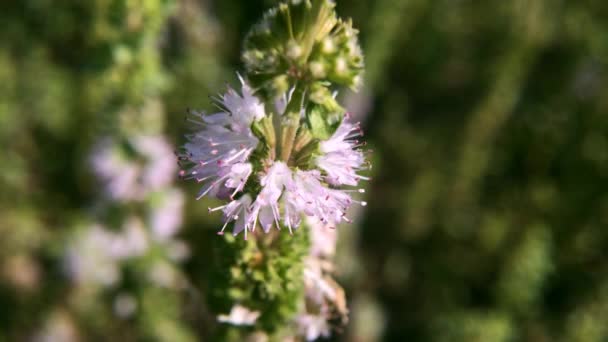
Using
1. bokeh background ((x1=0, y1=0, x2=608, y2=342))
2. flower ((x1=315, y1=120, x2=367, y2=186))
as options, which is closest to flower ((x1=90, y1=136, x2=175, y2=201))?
bokeh background ((x1=0, y1=0, x2=608, y2=342))

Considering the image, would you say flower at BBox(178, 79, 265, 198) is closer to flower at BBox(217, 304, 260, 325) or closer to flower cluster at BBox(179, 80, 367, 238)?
flower cluster at BBox(179, 80, 367, 238)

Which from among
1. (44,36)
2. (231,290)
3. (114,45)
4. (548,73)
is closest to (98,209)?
(114,45)

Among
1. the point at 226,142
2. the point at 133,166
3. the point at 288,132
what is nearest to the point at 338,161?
the point at 288,132

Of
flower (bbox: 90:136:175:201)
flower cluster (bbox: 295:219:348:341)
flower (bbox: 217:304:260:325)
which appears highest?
flower (bbox: 90:136:175:201)

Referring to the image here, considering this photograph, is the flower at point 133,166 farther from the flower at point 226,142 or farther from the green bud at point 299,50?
the green bud at point 299,50

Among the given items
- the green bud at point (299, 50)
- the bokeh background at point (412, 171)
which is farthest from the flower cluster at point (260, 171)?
the bokeh background at point (412, 171)

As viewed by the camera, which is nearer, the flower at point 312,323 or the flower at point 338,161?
the flower at point 338,161

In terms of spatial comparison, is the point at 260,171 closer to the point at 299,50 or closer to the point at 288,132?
the point at 288,132

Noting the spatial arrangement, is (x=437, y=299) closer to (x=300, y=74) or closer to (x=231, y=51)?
(x=231, y=51)

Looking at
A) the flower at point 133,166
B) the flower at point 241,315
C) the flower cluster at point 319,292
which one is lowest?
the flower at point 241,315
